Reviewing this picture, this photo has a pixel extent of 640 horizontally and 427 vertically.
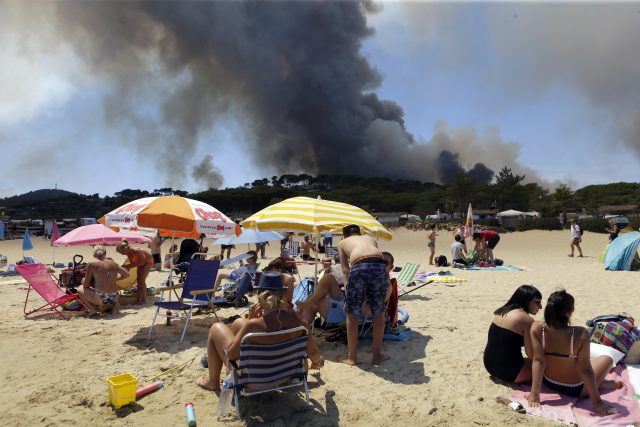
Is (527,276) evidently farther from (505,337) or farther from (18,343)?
(18,343)

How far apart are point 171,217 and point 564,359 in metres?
4.20

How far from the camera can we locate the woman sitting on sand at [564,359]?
3.05m

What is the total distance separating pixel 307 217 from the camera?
4824 mm

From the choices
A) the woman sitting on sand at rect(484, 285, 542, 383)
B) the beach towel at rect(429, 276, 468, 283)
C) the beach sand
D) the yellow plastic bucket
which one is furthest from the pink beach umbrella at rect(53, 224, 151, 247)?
the woman sitting on sand at rect(484, 285, 542, 383)

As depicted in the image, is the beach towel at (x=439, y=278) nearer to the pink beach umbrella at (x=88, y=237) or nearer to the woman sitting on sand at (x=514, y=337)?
the woman sitting on sand at (x=514, y=337)

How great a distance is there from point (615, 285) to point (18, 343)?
9953mm

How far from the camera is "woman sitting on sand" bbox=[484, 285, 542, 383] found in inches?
131

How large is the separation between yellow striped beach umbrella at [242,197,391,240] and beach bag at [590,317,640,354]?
2539mm

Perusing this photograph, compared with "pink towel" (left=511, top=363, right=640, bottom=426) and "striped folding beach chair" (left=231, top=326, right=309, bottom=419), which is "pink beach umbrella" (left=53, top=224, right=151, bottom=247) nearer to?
"striped folding beach chair" (left=231, top=326, right=309, bottom=419)

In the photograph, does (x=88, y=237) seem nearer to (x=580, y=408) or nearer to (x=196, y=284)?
(x=196, y=284)

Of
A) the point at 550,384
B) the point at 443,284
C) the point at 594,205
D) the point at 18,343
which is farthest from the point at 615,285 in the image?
the point at 594,205

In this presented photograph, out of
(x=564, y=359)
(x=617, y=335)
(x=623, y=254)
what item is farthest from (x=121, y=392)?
(x=623, y=254)

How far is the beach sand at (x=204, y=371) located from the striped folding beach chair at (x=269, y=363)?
10.1 inches

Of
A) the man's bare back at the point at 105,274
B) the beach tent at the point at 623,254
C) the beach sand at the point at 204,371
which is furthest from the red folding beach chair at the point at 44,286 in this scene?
the beach tent at the point at 623,254
